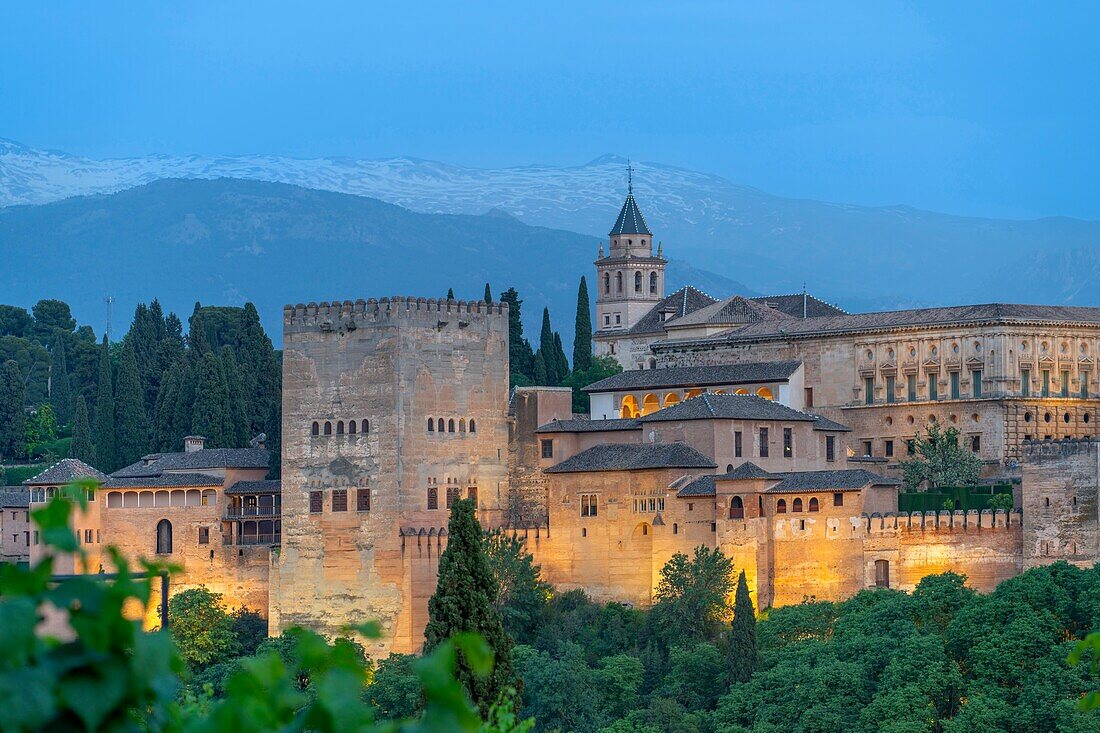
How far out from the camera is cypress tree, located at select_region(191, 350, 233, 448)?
2422 inches

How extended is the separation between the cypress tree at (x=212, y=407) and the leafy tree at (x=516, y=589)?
1589cm

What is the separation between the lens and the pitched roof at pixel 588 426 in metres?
50.5

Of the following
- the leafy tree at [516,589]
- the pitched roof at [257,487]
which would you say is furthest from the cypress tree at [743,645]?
the pitched roof at [257,487]

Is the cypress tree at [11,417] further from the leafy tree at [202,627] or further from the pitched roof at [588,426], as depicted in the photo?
the pitched roof at [588,426]

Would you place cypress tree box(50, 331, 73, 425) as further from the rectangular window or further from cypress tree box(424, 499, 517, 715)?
cypress tree box(424, 499, 517, 715)

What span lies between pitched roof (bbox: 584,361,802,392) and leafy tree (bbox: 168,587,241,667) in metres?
12.4

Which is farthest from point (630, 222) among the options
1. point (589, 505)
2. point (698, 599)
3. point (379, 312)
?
point (698, 599)

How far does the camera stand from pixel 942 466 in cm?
5253

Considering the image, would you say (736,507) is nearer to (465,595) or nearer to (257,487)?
(465,595)

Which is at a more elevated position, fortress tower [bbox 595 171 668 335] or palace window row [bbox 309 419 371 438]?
fortress tower [bbox 595 171 668 335]

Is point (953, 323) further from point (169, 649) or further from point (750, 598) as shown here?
point (169, 649)

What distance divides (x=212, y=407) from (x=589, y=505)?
17232 mm

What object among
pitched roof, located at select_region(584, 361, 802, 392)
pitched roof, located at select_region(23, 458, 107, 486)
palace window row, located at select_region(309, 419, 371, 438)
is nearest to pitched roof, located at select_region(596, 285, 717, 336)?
pitched roof, located at select_region(584, 361, 802, 392)

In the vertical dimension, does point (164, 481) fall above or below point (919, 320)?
below
